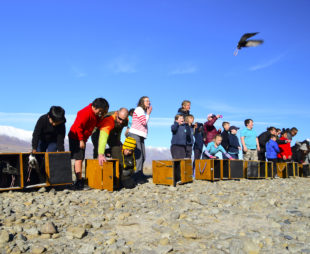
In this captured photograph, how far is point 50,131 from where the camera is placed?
5.76m

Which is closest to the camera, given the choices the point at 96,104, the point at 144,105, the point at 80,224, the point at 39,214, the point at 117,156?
the point at 80,224

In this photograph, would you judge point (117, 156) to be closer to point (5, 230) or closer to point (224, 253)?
point (5, 230)

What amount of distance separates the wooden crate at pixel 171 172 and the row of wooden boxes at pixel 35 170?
198 centimetres

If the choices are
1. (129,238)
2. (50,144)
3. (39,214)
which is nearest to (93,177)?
(50,144)

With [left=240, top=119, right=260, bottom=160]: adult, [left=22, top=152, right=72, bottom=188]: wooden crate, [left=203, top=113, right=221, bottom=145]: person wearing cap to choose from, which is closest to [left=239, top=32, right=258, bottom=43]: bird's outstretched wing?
[left=203, top=113, right=221, bottom=145]: person wearing cap

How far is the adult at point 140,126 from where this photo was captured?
6.73 meters

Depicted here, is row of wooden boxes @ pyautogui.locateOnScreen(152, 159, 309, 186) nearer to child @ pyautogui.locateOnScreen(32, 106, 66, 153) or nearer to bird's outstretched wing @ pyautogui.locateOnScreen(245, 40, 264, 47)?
child @ pyautogui.locateOnScreen(32, 106, 66, 153)

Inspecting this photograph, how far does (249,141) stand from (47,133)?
20.6 ft

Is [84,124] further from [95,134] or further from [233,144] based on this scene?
[233,144]

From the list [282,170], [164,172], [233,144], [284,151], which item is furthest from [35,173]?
[284,151]

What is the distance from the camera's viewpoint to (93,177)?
5.94 m

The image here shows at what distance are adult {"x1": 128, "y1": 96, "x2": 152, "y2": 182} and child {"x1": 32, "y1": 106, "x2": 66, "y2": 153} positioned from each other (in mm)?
1586

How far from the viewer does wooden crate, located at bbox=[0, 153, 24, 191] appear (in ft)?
17.1

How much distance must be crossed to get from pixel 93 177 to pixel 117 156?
655 mm
